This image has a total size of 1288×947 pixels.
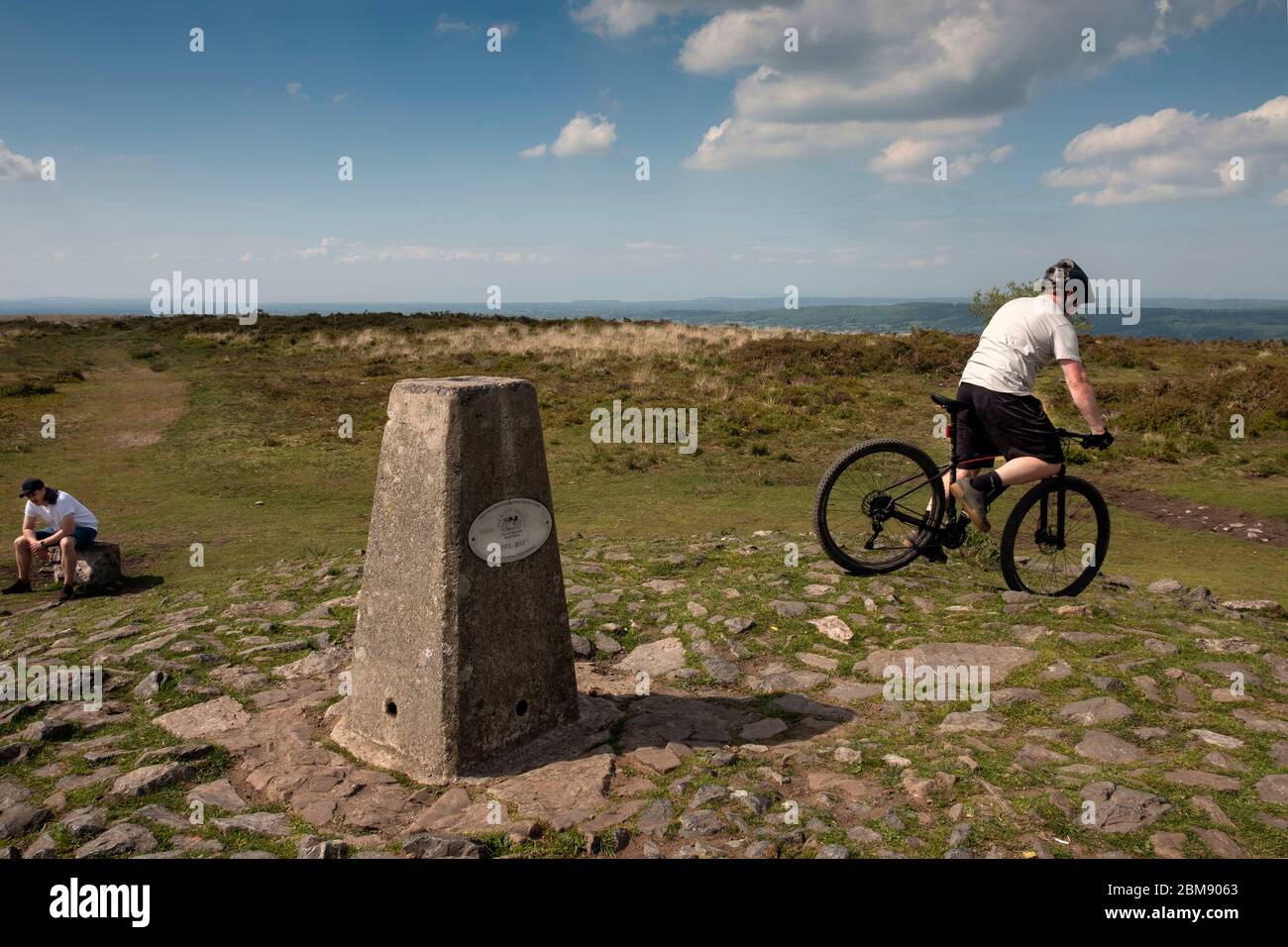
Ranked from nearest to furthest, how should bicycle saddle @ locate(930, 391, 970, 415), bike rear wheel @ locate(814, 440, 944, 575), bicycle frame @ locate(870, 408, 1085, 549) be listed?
bicycle saddle @ locate(930, 391, 970, 415) < bicycle frame @ locate(870, 408, 1085, 549) < bike rear wheel @ locate(814, 440, 944, 575)

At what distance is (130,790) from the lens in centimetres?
400

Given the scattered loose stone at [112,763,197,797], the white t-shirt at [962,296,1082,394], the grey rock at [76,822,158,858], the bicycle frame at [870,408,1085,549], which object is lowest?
the grey rock at [76,822,158,858]

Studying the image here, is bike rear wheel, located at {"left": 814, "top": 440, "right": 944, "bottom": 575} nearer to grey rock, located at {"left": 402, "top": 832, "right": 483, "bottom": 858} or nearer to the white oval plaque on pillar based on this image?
the white oval plaque on pillar

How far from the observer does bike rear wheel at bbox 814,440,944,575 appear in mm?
6523

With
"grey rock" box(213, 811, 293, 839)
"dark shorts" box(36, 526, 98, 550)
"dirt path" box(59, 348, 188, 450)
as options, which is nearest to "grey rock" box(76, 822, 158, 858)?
"grey rock" box(213, 811, 293, 839)

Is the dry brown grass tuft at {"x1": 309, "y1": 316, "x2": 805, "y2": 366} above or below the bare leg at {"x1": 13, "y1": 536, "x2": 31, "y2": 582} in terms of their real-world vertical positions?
above

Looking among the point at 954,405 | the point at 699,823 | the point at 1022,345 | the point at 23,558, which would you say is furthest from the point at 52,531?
the point at 1022,345

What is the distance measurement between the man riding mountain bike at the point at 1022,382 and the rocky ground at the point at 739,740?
920mm

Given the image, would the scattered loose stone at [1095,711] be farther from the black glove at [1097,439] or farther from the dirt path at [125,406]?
the dirt path at [125,406]

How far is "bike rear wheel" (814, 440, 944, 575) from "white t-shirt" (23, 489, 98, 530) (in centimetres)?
779

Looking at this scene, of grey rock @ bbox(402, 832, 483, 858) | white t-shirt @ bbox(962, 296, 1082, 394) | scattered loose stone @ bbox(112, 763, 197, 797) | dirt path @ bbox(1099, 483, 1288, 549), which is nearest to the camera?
grey rock @ bbox(402, 832, 483, 858)

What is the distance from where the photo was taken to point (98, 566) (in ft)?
30.0

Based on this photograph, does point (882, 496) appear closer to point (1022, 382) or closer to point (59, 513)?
point (1022, 382)
